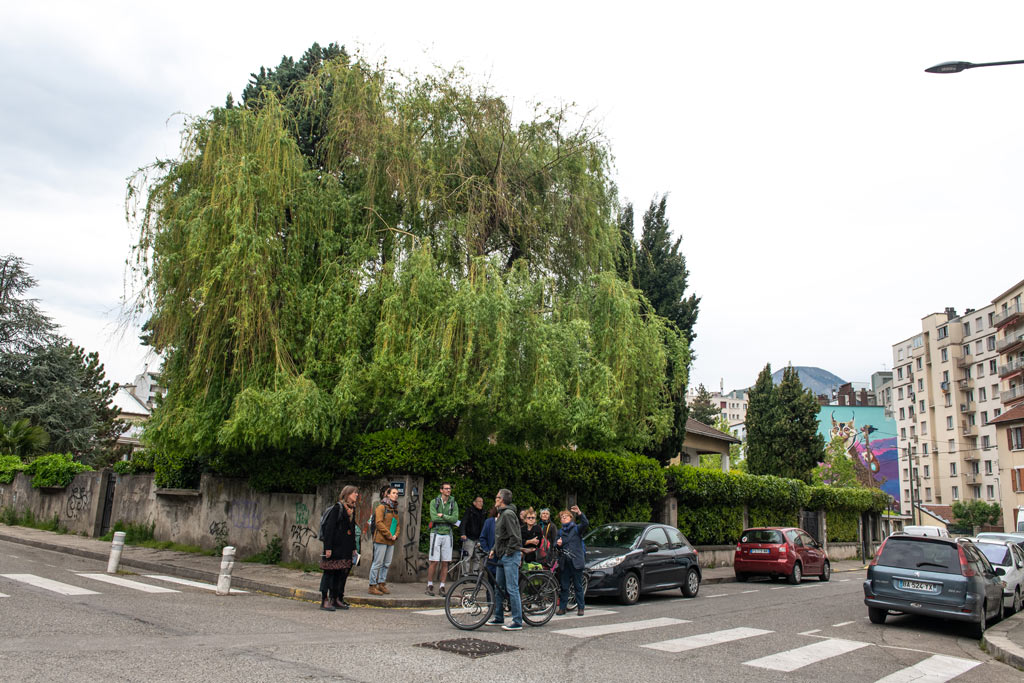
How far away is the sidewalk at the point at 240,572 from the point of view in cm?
1166

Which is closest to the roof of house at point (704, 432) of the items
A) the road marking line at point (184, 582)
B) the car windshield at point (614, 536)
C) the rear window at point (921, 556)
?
the car windshield at point (614, 536)

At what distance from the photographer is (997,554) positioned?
14852 millimetres

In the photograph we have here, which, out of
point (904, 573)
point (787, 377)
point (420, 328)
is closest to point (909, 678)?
point (904, 573)

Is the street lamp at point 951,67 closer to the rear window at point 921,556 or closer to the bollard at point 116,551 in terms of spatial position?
the rear window at point 921,556

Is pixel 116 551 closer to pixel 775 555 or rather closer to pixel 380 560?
pixel 380 560

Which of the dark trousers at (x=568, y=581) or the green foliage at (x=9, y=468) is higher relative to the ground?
the green foliage at (x=9, y=468)

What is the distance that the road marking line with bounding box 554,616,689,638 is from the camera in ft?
29.7

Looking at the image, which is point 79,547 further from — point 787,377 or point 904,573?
point 787,377

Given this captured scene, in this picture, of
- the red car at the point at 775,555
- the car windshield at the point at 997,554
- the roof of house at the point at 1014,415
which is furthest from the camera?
the roof of house at the point at 1014,415

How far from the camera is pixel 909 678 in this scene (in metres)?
7.37

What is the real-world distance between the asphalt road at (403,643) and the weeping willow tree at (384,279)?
12.3ft

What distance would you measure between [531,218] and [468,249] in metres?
1.79

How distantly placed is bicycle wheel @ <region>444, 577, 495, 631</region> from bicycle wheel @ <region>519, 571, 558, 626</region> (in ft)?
2.00

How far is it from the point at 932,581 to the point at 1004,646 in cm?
170
